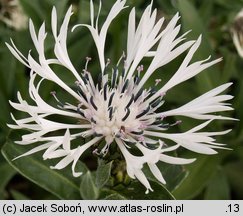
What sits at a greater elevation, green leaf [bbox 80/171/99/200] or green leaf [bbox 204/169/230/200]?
green leaf [bbox 204/169/230/200]

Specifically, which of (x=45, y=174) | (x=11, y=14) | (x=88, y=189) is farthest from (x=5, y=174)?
(x=11, y=14)

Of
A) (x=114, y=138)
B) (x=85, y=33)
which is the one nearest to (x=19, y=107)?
(x=114, y=138)

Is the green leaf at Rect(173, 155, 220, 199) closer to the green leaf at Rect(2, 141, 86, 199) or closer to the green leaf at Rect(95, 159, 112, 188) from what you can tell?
the green leaf at Rect(2, 141, 86, 199)

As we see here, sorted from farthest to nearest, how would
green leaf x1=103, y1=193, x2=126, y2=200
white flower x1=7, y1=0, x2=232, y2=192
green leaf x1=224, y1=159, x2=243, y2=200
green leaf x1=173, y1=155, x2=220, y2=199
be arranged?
green leaf x1=224, y1=159, x2=243, y2=200
green leaf x1=173, y1=155, x2=220, y2=199
green leaf x1=103, y1=193, x2=126, y2=200
white flower x1=7, y1=0, x2=232, y2=192

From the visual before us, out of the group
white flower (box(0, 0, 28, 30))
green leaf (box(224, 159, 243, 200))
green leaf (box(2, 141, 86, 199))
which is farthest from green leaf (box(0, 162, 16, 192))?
green leaf (box(224, 159, 243, 200))

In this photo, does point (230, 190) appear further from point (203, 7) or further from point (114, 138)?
point (114, 138)

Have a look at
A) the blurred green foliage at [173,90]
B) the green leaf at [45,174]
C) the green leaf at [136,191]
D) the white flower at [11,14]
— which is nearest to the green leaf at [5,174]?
the blurred green foliage at [173,90]

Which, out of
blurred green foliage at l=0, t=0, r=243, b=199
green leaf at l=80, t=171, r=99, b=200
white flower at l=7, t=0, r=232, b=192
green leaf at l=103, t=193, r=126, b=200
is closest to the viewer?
white flower at l=7, t=0, r=232, b=192

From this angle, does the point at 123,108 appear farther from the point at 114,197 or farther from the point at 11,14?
the point at 11,14

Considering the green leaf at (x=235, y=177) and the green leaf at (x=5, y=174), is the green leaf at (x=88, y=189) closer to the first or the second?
the green leaf at (x=5, y=174)
